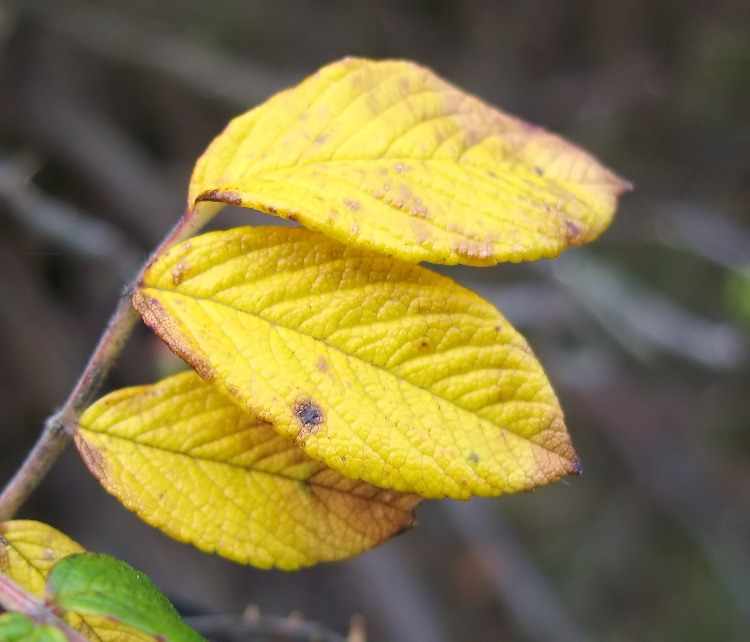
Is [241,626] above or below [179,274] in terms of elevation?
below

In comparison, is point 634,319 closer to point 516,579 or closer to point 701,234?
point 701,234

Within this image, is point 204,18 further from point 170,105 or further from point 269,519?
point 269,519

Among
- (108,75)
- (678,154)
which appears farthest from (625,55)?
(108,75)

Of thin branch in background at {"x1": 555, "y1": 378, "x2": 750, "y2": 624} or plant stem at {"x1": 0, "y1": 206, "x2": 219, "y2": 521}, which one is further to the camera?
thin branch in background at {"x1": 555, "y1": 378, "x2": 750, "y2": 624}

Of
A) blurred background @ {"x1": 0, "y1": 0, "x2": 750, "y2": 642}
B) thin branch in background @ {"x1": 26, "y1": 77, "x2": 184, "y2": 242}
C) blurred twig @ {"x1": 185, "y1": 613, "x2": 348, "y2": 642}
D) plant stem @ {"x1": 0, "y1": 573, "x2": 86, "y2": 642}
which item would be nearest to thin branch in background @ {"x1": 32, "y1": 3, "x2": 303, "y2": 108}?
blurred background @ {"x1": 0, "y1": 0, "x2": 750, "y2": 642}

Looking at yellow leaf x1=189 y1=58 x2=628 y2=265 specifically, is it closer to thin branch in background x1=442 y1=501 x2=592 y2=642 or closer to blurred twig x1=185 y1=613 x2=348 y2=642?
blurred twig x1=185 y1=613 x2=348 y2=642

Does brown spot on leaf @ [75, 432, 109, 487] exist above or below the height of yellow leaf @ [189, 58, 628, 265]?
below

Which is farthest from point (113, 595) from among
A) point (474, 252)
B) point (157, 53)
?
point (157, 53)

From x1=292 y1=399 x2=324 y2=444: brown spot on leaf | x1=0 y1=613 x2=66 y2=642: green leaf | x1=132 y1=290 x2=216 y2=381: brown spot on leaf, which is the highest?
x1=132 y1=290 x2=216 y2=381: brown spot on leaf
